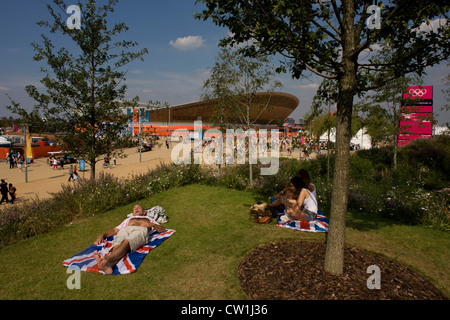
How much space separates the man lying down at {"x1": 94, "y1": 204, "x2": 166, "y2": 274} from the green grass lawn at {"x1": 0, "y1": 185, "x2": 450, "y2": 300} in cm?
27

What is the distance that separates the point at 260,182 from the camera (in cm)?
1078

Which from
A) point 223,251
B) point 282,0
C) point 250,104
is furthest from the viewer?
point 250,104

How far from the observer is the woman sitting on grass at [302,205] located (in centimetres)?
616

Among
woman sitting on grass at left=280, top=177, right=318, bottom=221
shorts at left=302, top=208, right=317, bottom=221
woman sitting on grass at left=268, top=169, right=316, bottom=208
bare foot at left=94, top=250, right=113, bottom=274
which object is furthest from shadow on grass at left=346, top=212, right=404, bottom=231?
bare foot at left=94, top=250, right=113, bottom=274

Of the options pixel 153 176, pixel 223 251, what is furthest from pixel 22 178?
pixel 223 251

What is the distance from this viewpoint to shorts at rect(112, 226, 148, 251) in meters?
4.84

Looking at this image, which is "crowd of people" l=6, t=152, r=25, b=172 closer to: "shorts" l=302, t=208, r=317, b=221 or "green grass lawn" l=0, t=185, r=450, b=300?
"green grass lawn" l=0, t=185, r=450, b=300

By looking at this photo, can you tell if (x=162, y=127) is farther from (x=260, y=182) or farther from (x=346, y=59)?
(x=346, y=59)

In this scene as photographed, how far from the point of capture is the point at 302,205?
20.7 ft

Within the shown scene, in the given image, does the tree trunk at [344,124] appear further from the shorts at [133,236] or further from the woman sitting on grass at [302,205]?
the shorts at [133,236]

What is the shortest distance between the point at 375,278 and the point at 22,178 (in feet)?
90.0

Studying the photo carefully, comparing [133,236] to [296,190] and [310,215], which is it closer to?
[296,190]

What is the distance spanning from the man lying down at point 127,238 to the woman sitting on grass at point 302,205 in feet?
9.78
